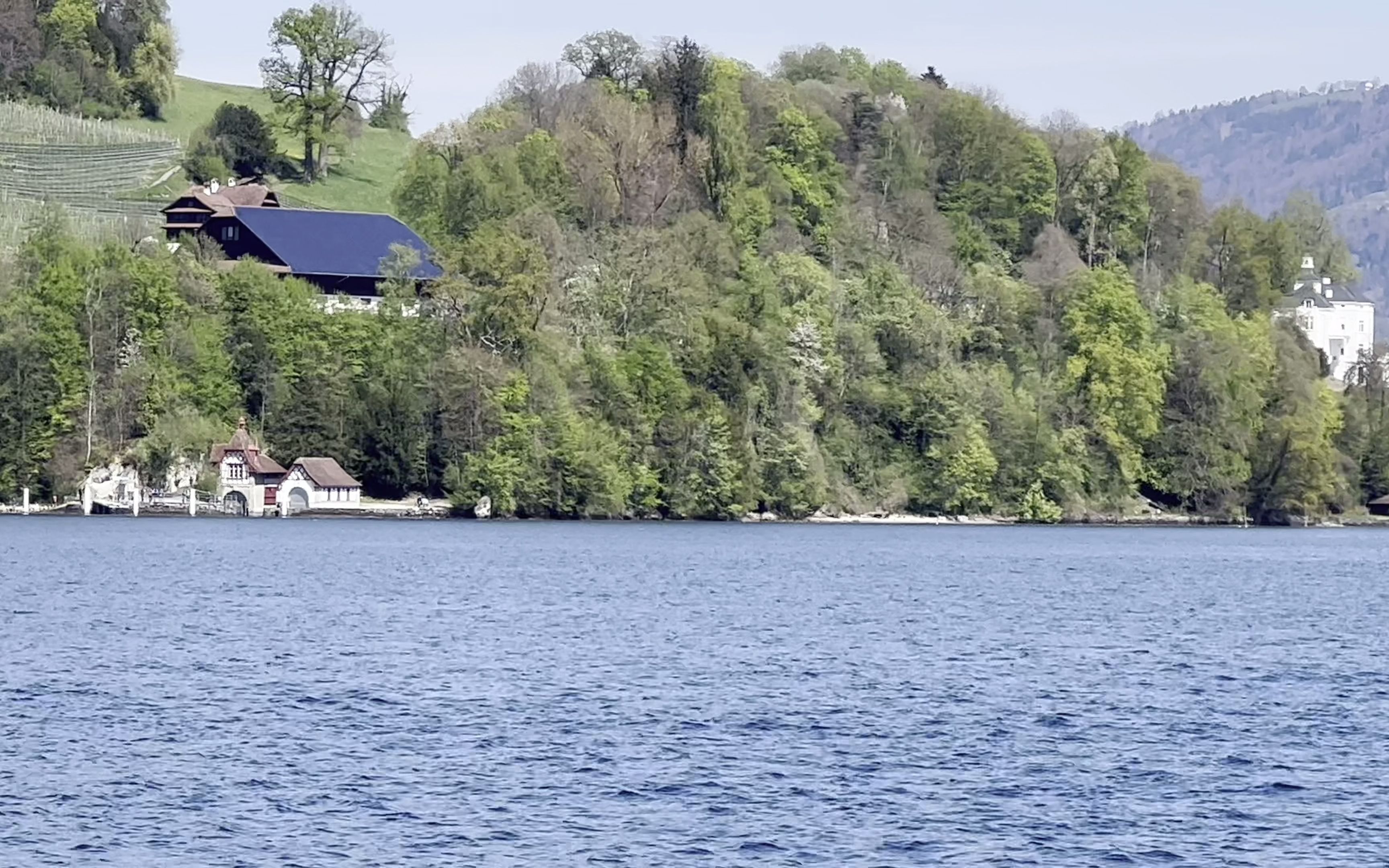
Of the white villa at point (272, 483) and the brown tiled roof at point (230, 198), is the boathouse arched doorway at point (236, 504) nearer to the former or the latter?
the white villa at point (272, 483)

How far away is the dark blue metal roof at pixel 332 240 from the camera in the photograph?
366ft

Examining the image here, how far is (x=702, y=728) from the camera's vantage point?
31.2 m

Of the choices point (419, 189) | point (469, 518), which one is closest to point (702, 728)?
point (469, 518)

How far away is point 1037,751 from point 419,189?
9593cm

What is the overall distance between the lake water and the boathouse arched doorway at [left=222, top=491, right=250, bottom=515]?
3341 cm

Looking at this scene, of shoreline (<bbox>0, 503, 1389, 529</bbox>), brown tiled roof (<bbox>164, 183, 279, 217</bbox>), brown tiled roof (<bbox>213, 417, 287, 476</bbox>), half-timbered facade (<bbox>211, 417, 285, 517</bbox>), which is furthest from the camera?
brown tiled roof (<bbox>164, 183, 279, 217</bbox>)

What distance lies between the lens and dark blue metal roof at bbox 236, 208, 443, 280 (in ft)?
366

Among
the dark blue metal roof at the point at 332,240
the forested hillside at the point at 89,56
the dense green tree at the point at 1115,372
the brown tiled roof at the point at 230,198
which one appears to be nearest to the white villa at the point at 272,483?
the dark blue metal roof at the point at 332,240

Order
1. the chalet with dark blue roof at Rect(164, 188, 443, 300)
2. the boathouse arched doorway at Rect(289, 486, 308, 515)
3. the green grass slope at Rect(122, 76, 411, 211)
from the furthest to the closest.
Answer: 1. the green grass slope at Rect(122, 76, 411, 211)
2. the chalet with dark blue roof at Rect(164, 188, 443, 300)
3. the boathouse arched doorway at Rect(289, 486, 308, 515)

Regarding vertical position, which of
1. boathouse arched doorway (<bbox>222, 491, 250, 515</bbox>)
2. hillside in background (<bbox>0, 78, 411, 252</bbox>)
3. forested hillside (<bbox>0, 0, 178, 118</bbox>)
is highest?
forested hillside (<bbox>0, 0, 178, 118</bbox>)

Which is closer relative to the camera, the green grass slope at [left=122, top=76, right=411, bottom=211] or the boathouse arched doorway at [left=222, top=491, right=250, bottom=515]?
the boathouse arched doorway at [left=222, top=491, right=250, bottom=515]

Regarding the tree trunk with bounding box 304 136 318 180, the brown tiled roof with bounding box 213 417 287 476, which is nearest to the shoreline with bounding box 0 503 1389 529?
the brown tiled roof with bounding box 213 417 287 476

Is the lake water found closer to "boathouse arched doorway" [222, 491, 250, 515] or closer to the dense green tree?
"boathouse arched doorway" [222, 491, 250, 515]

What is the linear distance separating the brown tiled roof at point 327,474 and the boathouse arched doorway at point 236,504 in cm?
283
